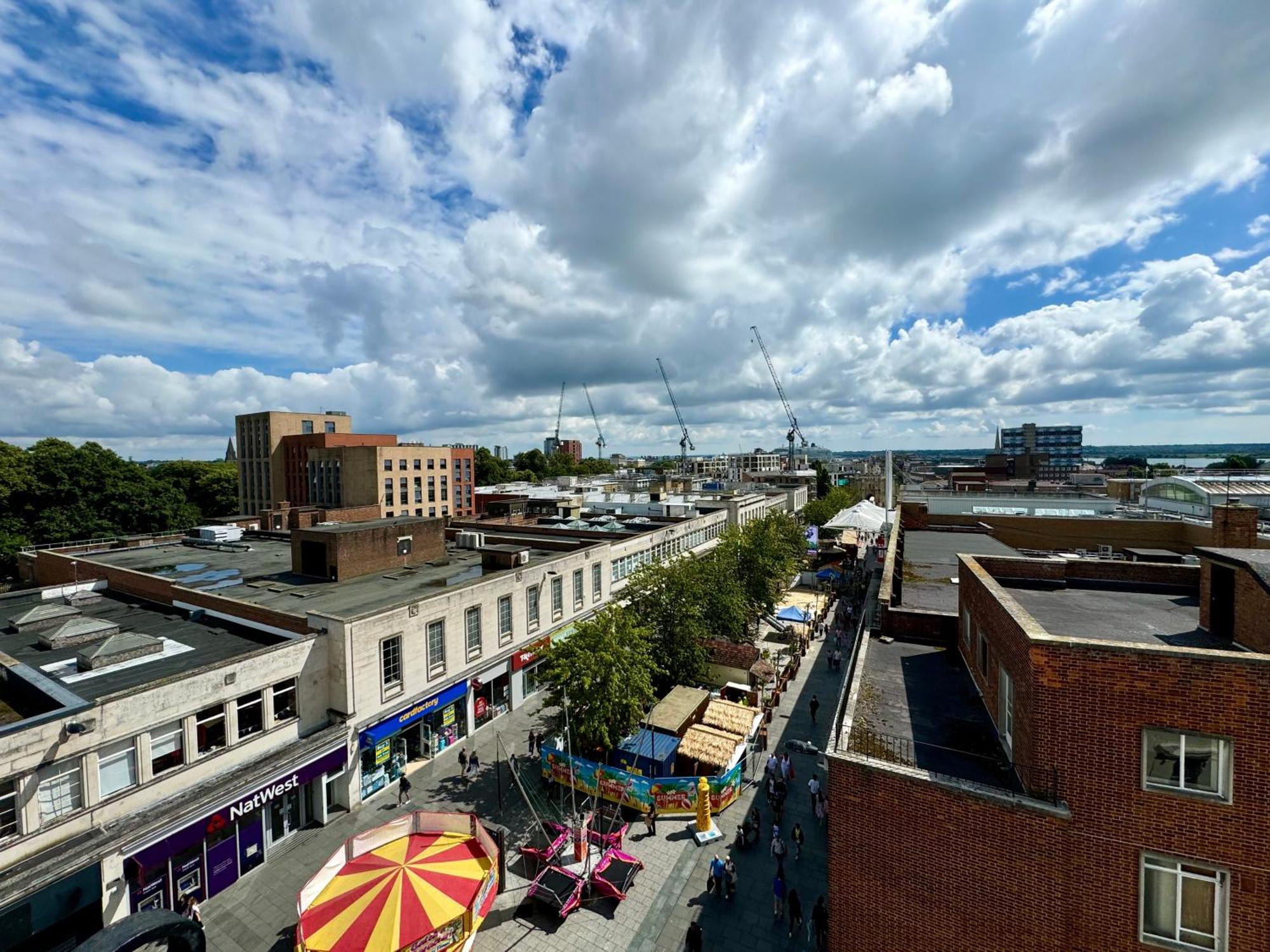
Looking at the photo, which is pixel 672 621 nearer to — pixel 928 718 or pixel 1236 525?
pixel 928 718

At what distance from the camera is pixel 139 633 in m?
25.4

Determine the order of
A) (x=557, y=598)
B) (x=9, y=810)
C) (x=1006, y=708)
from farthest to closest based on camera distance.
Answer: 1. (x=557, y=598)
2. (x=9, y=810)
3. (x=1006, y=708)

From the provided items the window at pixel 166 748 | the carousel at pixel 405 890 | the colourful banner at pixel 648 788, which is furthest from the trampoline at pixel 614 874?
the window at pixel 166 748

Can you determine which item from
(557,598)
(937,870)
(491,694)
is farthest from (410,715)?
(937,870)

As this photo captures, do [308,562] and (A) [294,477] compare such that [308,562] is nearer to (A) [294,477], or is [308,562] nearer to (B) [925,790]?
(B) [925,790]

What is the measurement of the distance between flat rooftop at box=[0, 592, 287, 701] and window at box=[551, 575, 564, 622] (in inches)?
629

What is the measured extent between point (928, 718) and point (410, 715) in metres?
22.5

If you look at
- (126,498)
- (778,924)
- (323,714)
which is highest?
(126,498)

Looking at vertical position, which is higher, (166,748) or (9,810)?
(9,810)

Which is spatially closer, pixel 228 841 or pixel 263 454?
pixel 228 841

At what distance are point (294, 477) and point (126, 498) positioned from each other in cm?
3789

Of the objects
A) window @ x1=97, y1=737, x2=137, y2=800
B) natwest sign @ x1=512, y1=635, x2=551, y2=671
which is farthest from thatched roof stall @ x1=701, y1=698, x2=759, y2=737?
window @ x1=97, y1=737, x2=137, y2=800

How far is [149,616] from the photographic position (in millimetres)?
28688

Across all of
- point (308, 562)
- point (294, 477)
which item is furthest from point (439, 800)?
point (294, 477)
